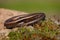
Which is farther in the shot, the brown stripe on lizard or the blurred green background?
the blurred green background

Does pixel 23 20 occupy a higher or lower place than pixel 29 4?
higher

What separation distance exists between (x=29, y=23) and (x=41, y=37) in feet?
4.20

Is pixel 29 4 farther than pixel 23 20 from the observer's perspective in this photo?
Yes

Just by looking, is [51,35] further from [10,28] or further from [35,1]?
[35,1]

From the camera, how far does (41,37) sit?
39.1ft

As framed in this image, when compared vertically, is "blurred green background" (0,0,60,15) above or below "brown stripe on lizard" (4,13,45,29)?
below

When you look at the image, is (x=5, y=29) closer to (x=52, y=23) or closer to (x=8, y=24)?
(x=8, y=24)

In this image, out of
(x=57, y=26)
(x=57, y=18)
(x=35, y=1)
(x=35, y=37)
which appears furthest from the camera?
(x=35, y=1)

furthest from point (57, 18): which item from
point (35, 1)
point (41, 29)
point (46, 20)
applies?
point (35, 1)

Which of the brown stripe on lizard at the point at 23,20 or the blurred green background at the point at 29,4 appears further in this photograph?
the blurred green background at the point at 29,4

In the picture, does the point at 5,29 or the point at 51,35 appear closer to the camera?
the point at 51,35

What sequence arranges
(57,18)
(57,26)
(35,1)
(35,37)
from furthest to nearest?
(35,1) < (57,18) < (57,26) < (35,37)

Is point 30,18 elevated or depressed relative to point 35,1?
elevated

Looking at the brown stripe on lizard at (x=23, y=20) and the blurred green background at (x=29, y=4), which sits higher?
the brown stripe on lizard at (x=23, y=20)
